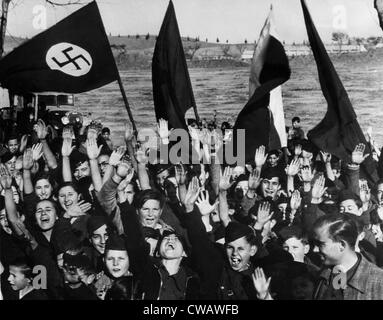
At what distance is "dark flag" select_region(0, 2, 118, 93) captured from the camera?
226 inches

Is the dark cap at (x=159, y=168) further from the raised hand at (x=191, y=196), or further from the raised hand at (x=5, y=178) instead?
the raised hand at (x=5, y=178)

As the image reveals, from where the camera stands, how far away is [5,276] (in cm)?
546

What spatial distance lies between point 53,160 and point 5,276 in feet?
3.22

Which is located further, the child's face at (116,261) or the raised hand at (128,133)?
the raised hand at (128,133)

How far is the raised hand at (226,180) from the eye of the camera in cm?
549

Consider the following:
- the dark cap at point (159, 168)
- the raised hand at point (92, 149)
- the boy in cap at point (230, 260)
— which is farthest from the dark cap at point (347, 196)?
the raised hand at point (92, 149)

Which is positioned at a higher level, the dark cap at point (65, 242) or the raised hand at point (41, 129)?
the raised hand at point (41, 129)

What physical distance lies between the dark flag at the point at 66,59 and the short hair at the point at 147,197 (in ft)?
3.32

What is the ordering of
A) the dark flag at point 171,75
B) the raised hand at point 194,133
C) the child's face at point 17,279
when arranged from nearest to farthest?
1. the child's face at point 17,279
2. the raised hand at point 194,133
3. the dark flag at point 171,75

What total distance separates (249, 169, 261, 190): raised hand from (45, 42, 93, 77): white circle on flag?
1579 millimetres

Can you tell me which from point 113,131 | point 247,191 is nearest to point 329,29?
point 247,191

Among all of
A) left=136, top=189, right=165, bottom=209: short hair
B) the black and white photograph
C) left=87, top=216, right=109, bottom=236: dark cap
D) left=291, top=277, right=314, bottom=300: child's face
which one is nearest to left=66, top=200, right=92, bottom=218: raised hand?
the black and white photograph

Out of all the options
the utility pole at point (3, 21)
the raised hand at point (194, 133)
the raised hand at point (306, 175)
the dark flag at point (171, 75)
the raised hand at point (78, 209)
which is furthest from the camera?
the utility pole at point (3, 21)

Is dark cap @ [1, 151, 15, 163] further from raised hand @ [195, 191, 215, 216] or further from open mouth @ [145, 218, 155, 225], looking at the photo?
raised hand @ [195, 191, 215, 216]
